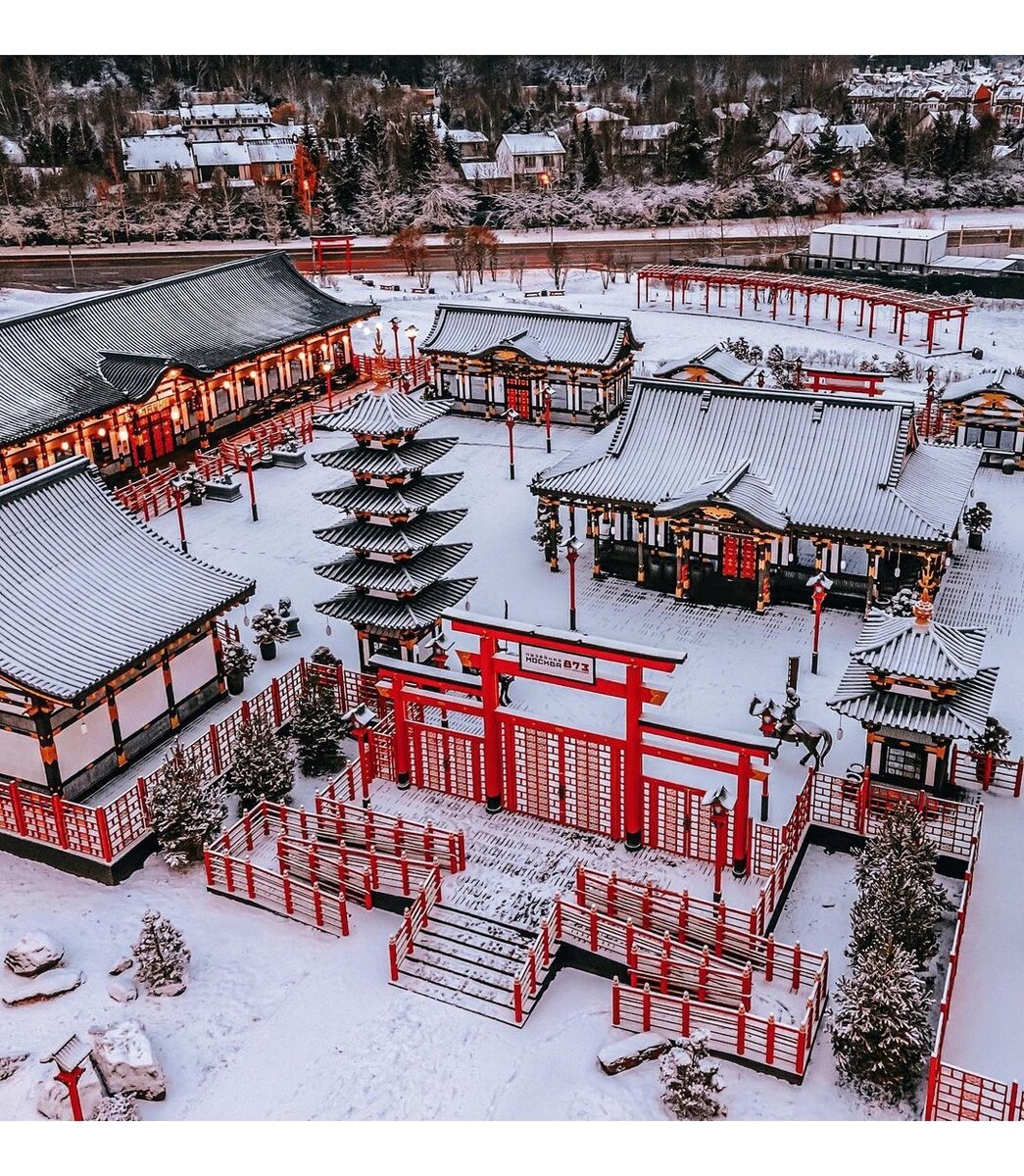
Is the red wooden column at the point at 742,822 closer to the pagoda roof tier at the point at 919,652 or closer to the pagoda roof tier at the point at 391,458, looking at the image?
the pagoda roof tier at the point at 919,652

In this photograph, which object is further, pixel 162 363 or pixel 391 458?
pixel 162 363

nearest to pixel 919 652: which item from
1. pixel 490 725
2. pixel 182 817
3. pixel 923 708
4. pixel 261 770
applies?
pixel 923 708

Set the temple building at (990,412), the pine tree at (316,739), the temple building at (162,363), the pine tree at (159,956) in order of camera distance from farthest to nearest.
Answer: the temple building at (162,363)
the temple building at (990,412)
the pine tree at (316,739)
the pine tree at (159,956)

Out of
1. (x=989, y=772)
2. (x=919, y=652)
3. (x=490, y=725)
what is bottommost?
(x=989, y=772)

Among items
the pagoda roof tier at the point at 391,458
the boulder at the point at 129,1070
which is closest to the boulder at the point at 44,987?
the boulder at the point at 129,1070

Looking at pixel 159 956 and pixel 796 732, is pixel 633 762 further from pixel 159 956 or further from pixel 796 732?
pixel 159 956

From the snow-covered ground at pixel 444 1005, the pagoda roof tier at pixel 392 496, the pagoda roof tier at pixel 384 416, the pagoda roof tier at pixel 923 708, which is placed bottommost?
the snow-covered ground at pixel 444 1005

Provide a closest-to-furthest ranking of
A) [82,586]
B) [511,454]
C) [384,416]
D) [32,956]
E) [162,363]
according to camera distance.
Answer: [32,956] → [82,586] → [384,416] → [511,454] → [162,363]

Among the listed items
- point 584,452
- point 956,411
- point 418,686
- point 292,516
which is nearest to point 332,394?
point 292,516
